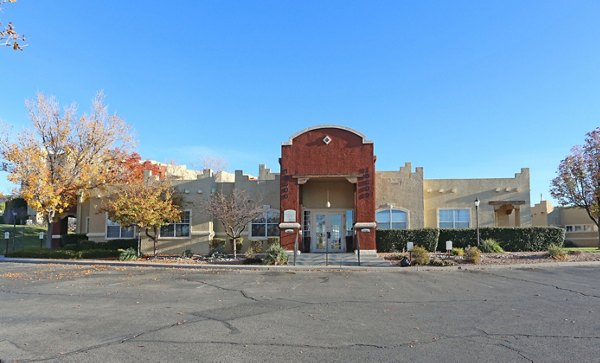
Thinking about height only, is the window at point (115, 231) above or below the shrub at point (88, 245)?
above

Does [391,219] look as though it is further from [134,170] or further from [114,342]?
[114,342]

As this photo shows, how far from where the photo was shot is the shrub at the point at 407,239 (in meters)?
24.1

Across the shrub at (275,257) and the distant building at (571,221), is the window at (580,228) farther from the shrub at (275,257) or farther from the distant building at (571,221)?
the shrub at (275,257)

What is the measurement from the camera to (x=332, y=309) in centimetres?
972

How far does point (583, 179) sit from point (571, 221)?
1278cm

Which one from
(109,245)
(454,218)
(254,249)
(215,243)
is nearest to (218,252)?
(254,249)

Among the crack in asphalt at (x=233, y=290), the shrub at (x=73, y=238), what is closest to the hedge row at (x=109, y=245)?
the shrub at (x=73, y=238)

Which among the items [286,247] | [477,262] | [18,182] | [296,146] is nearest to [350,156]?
[296,146]

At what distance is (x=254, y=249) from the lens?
23.7 m

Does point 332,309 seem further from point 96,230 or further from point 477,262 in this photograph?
point 96,230

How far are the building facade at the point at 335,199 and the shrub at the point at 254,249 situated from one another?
3.03 feet

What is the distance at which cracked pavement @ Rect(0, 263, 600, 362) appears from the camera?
6.39 metres

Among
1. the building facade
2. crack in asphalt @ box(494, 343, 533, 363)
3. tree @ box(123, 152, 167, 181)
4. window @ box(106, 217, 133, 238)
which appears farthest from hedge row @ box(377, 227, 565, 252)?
crack in asphalt @ box(494, 343, 533, 363)

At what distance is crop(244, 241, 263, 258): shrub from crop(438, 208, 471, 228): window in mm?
→ 10901
